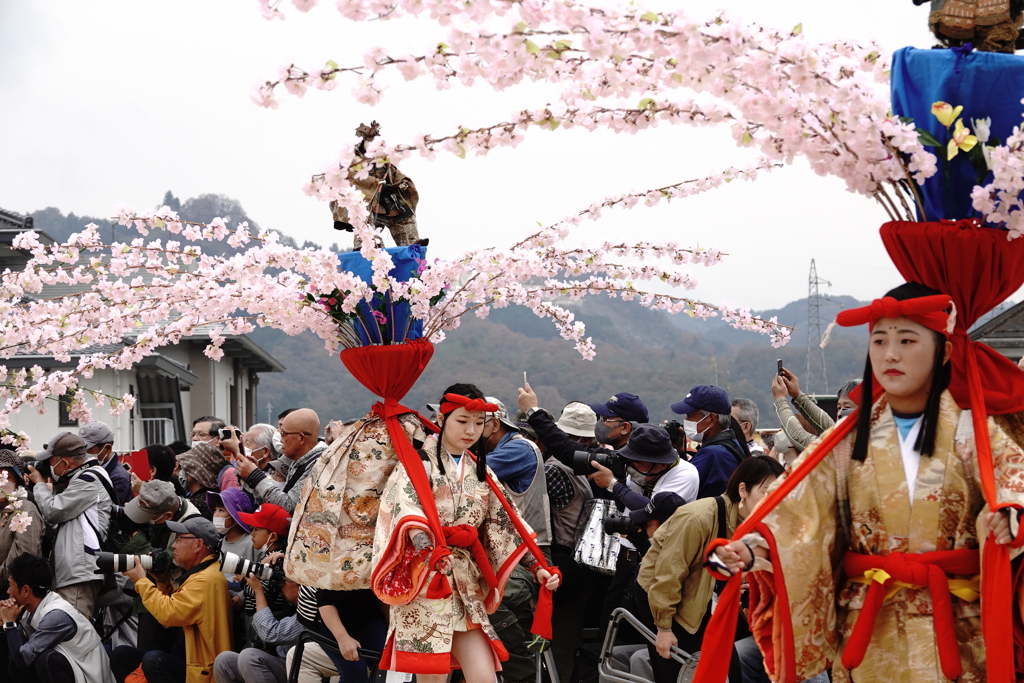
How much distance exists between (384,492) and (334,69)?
6.81ft

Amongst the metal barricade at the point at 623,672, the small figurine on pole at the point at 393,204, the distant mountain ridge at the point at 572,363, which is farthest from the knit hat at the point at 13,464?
the distant mountain ridge at the point at 572,363

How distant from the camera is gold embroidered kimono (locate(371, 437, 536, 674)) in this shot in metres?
4.04

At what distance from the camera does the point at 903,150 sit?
2768mm

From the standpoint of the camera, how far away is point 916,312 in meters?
2.82

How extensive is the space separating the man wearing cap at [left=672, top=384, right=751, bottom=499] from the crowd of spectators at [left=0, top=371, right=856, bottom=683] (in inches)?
0.5

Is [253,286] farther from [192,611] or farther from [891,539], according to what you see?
[891,539]

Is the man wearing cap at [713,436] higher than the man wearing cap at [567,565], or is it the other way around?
the man wearing cap at [713,436]

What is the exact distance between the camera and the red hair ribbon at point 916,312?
2805 mm

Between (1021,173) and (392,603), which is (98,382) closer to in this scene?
(392,603)

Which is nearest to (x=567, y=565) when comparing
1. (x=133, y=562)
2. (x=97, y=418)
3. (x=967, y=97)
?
(x=133, y=562)

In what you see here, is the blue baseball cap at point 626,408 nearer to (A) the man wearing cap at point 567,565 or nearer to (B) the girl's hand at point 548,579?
(A) the man wearing cap at point 567,565

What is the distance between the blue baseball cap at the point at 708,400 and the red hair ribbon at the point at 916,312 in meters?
2.68

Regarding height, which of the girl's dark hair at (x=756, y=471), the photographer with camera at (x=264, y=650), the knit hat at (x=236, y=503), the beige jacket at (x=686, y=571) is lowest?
the photographer with camera at (x=264, y=650)

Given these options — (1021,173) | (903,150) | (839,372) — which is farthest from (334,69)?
(839,372)
